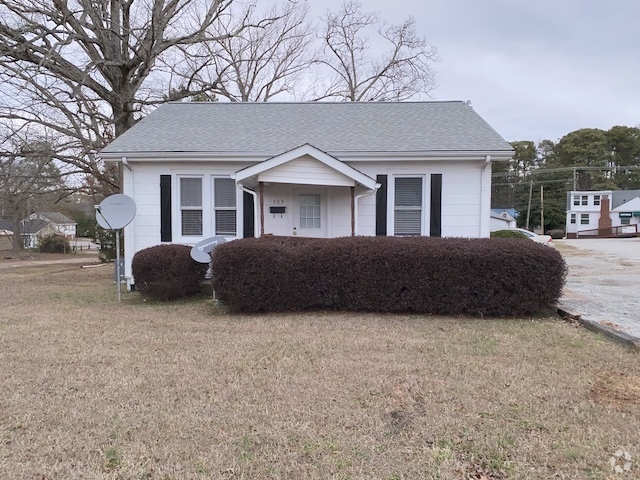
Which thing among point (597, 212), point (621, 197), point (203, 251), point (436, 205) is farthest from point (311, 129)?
point (621, 197)

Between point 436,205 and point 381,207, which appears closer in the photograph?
point 436,205

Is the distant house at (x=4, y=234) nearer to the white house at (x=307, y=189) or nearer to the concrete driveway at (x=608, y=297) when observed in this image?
the white house at (x=307, y=189)

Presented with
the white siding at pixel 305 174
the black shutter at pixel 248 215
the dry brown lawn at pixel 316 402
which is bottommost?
the dry brown lawn at pixel 316 402

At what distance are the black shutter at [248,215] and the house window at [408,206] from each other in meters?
3.23

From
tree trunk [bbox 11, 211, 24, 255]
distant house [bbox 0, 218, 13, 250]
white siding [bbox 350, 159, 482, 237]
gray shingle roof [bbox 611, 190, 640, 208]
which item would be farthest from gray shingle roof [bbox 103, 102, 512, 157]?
gray shingle roof [bbox 611, 190, 640, 208]

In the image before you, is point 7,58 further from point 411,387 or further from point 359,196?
point 411,387

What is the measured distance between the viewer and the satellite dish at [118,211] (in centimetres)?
849

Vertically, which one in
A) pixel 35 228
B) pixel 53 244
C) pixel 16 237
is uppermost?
pixel 35 228

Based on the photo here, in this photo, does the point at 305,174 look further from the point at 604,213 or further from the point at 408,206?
the point at 604,213

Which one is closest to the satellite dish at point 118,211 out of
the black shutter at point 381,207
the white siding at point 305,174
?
the white siding at point 305,174

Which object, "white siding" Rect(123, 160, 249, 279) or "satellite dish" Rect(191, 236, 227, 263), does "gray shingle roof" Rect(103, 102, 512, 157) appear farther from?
"satellite dish" Rect(191, 236, 227, 263)

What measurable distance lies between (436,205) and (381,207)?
122cm

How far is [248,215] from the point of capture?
959 centimetres

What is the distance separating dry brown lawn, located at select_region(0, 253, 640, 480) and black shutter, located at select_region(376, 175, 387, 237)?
370 centimetres
